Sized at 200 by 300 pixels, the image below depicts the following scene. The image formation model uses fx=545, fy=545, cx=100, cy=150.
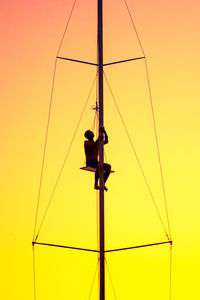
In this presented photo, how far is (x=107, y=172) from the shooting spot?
35.1ft

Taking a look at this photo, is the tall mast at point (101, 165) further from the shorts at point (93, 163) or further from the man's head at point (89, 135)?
the man's head at point (89, 135)

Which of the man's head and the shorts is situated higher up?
the man's head

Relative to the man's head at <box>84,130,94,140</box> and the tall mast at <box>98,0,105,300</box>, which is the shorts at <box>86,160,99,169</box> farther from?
the man's head at <box>84,130,94,140</box>

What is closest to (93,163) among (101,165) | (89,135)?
(101,165)

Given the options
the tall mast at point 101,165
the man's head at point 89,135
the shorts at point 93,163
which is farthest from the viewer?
the man's head at point 89,135

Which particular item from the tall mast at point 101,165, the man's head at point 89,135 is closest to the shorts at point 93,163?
the tall mast at point 101,165

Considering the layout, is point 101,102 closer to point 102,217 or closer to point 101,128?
point 101,128

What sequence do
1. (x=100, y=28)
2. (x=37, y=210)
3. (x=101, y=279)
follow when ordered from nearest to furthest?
(x=101, y=279)
(x=100, y=28)
(x=37, y=210)

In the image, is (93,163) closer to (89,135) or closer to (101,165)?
(101,165)

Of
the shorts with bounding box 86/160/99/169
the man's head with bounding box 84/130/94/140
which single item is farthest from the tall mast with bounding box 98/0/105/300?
the man's head with bounding box 84/130/94/140

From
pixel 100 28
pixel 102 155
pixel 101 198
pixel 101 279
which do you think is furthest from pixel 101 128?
pixel 101 279

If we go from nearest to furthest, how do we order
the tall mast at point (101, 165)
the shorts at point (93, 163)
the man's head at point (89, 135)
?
the tall mast at point (101, 165) < the shorts at point (93, 163) < the man's head at point (89, 135)

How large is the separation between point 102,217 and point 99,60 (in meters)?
3.11

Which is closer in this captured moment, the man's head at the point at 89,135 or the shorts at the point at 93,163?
the shorts at the point at 93,163
